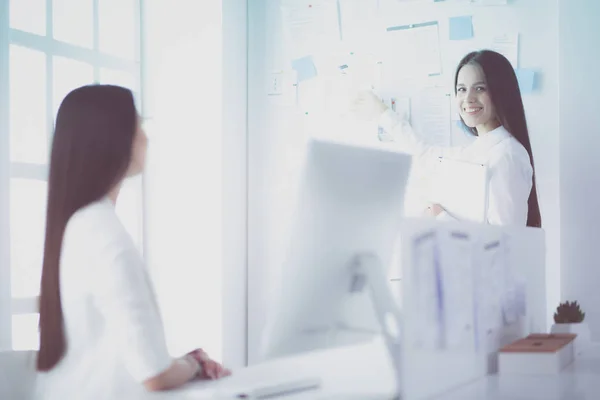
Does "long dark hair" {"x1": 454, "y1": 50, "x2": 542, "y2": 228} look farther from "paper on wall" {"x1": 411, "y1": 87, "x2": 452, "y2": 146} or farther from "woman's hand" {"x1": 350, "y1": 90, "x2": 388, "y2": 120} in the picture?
"woman's hand" {"x1": 350, "y1": 90, "x2": 388, "y2": 120}

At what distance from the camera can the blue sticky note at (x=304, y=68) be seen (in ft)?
12.2

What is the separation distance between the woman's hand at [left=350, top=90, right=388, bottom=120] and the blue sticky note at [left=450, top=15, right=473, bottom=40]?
45 centimetres

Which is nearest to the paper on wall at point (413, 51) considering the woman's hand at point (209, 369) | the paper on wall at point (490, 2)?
the paper on wall at point (490, 2)

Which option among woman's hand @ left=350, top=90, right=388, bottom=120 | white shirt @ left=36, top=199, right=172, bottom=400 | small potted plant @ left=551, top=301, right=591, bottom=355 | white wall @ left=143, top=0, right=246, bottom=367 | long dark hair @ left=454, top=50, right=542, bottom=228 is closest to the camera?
white shirt @ left=36, top=199, right=172, bottom=400

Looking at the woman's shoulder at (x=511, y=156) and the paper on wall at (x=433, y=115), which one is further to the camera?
the paper on wall at (x=433, y=115)

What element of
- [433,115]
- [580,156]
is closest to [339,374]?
[580,156]

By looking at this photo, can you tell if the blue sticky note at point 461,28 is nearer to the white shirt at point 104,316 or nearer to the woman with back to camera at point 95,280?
the woman with back to camera at point 95,280

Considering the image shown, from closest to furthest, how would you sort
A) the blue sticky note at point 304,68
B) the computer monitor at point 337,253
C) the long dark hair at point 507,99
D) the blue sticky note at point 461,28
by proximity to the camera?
the computer monitor at point 337,253 < the long dark hair at point 507,99 < the blue sticky note at point 461,28 < the blue sticky note at point 304,68

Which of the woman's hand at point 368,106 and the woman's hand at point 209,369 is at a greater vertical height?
the woman's hand at point 368,106

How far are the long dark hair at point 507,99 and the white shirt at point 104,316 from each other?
1.84m

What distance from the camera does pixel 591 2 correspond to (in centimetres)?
314

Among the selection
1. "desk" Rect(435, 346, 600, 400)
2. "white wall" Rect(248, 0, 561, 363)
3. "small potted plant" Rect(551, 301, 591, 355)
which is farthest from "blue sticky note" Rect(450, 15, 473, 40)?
"desk" Rect(435, 346, 600, 400)

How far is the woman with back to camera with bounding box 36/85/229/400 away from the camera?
4.53 ft

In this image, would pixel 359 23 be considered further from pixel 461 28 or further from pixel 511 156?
pixel 511 156
